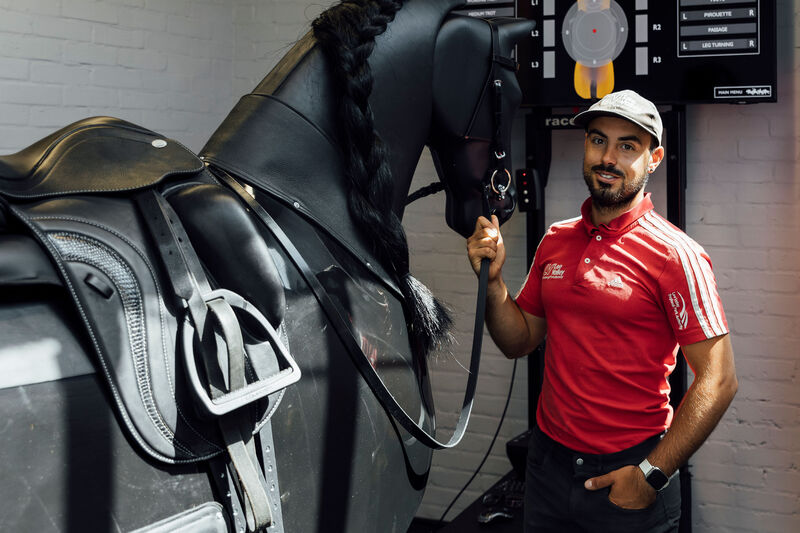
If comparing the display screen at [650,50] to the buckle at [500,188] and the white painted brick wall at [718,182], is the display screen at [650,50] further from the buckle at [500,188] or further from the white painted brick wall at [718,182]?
the buckle at [500,188]

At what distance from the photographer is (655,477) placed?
4.84ft

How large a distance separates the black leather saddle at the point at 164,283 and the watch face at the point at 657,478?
792mm

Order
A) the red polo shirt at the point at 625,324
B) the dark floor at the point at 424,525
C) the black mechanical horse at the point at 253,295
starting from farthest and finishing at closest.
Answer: the dark floor at the point at 424,525, the red polo shirt at the point at 625,324, the black mechanical horse at the point at 253,295

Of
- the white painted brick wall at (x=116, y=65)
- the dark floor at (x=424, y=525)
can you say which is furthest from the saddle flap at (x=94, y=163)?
the dark floor at (x=424, y=525)

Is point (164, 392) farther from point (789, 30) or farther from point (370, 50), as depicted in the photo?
point (789, 30)

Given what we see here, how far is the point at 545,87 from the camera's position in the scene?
257 cm

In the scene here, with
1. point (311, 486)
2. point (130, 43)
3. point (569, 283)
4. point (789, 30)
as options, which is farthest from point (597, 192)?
point (130, 43)

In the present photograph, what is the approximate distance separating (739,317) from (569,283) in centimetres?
117

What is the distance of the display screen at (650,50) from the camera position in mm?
2334

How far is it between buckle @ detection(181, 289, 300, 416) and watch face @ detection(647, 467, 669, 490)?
819 millimetres

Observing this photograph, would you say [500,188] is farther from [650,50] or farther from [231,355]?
[650,50]

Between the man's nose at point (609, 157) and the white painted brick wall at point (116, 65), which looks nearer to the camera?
the man's nose at point (609, 157)

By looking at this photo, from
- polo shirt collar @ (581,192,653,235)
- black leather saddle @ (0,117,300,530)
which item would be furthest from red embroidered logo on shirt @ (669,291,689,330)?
black leather saddle @ (0,117,300,530)

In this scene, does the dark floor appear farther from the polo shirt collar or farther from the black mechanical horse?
the black mechanical horse
